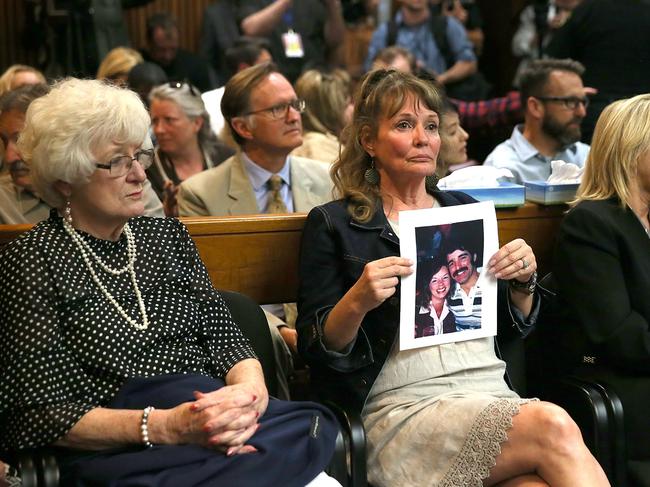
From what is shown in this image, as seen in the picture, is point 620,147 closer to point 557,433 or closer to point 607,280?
point 607,280

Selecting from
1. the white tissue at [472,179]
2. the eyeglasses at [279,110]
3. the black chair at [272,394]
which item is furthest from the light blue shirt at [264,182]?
the black chair at [272,394]

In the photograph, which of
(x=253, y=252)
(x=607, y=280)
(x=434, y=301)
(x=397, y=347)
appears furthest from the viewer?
(x=253, y=252)

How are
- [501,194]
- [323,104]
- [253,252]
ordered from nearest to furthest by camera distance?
1. [253,252]
2. [501,194]
3. [323,104]

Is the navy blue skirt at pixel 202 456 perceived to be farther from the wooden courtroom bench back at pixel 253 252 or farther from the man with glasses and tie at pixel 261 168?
the man with glasses and tie at pixel 261 168

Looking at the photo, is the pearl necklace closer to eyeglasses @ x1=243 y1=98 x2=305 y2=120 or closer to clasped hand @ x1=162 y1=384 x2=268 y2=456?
clasped hand @ x1=162 y1=384 x2=268 y2=456

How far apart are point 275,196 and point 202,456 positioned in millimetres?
1650

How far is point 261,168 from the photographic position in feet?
12.8

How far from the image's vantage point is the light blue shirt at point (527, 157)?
465cm

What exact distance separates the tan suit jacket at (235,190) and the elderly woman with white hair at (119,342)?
0.99 m

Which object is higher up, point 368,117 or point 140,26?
point 140,26

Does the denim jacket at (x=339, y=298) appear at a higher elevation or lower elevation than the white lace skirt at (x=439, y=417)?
higher

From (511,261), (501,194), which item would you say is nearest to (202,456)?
(511,261)

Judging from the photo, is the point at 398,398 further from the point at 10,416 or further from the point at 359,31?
the point at 359,31

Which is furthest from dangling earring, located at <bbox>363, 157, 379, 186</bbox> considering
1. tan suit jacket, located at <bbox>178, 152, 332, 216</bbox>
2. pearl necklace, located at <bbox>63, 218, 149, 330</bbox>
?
tan suit jacket, located at <bbox>178, 152, 332, 216</bbox>
